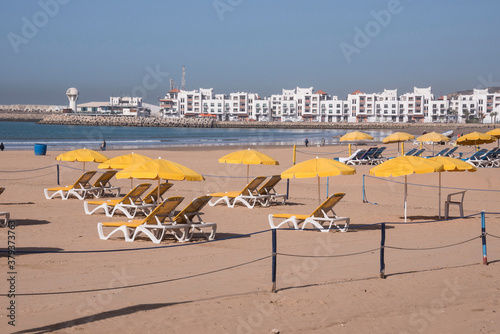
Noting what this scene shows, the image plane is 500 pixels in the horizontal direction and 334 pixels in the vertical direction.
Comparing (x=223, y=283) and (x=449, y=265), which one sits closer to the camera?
(x=223, y=283)

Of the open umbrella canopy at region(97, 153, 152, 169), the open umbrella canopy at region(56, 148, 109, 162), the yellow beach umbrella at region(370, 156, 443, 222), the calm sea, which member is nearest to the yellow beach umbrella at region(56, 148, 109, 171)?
the open umbrella canopy at region(56, 148, 109, 162)

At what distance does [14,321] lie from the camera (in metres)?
Result: 5.06

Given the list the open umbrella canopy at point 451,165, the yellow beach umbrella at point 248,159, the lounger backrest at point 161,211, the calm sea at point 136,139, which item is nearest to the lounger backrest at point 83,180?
the yellow beach umbrella at point 248,159

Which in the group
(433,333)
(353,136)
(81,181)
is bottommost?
(433,333)

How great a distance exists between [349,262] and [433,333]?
8.54 ft

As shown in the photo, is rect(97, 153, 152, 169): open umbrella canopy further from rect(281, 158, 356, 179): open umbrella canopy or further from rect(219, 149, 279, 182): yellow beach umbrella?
rect(281, 158, 356, 179): open umbrella canopy

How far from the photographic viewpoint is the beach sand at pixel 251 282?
5.37 meters

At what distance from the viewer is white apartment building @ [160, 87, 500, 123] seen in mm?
137625

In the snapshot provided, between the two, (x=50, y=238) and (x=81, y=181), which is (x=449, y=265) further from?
(x=81, y=181)

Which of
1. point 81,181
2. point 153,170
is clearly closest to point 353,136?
point 81,181

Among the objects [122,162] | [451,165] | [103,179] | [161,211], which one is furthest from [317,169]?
[103,179]

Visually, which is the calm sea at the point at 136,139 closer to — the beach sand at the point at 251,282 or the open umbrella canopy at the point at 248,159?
the open umbrella canopy at the point at 248,159

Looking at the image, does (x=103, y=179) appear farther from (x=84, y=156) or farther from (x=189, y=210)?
(x=189, y=210)

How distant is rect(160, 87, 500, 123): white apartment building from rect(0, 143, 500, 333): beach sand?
431 feet
